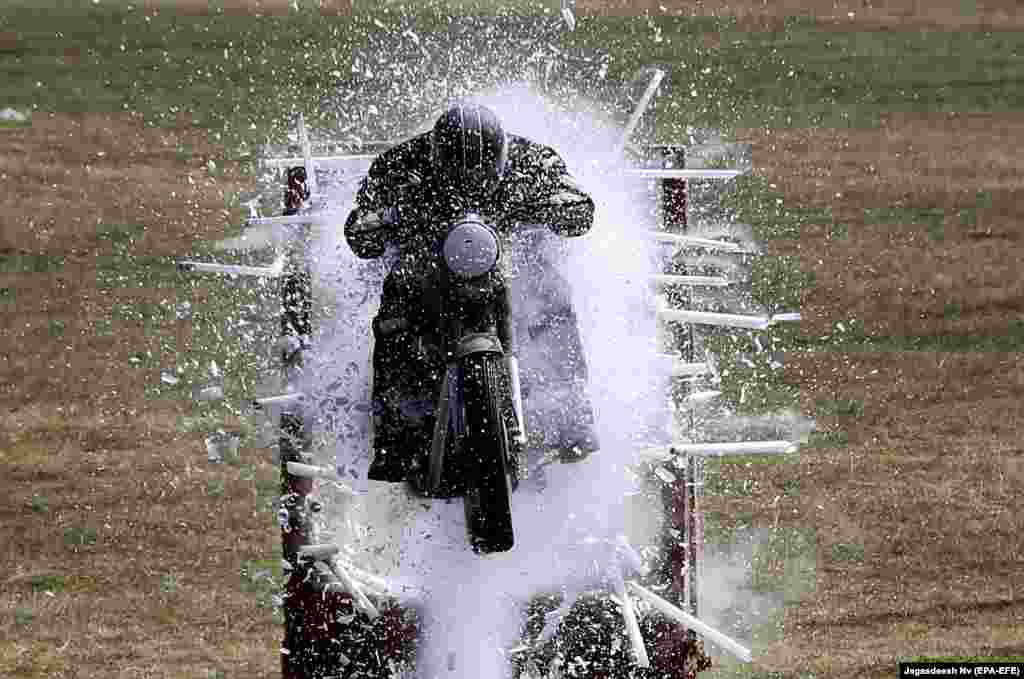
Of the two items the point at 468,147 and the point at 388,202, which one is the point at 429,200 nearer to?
the point at 388,202

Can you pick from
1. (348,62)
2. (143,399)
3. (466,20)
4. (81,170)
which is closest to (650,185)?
(466,20)

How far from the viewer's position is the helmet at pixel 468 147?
3838 millimetres

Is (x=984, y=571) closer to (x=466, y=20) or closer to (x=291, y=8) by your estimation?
(x=466, y=20)

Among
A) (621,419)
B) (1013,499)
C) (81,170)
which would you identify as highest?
(81,170)

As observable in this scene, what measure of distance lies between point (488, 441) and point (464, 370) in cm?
26

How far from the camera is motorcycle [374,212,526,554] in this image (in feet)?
11.8

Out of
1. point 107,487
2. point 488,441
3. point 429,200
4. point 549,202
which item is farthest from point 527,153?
point 107,487

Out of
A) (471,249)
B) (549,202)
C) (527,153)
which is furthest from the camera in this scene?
(527,153)

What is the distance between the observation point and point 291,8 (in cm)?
692

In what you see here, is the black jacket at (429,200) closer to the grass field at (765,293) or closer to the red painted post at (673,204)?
the red painted post at (673,204)

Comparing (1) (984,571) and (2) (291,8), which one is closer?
(1) (984,571)

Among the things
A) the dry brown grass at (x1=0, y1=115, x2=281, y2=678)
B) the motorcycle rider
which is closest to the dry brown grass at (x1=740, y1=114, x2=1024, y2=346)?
the motorcycle rider

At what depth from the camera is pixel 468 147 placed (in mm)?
3838

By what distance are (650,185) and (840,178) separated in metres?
2.23
